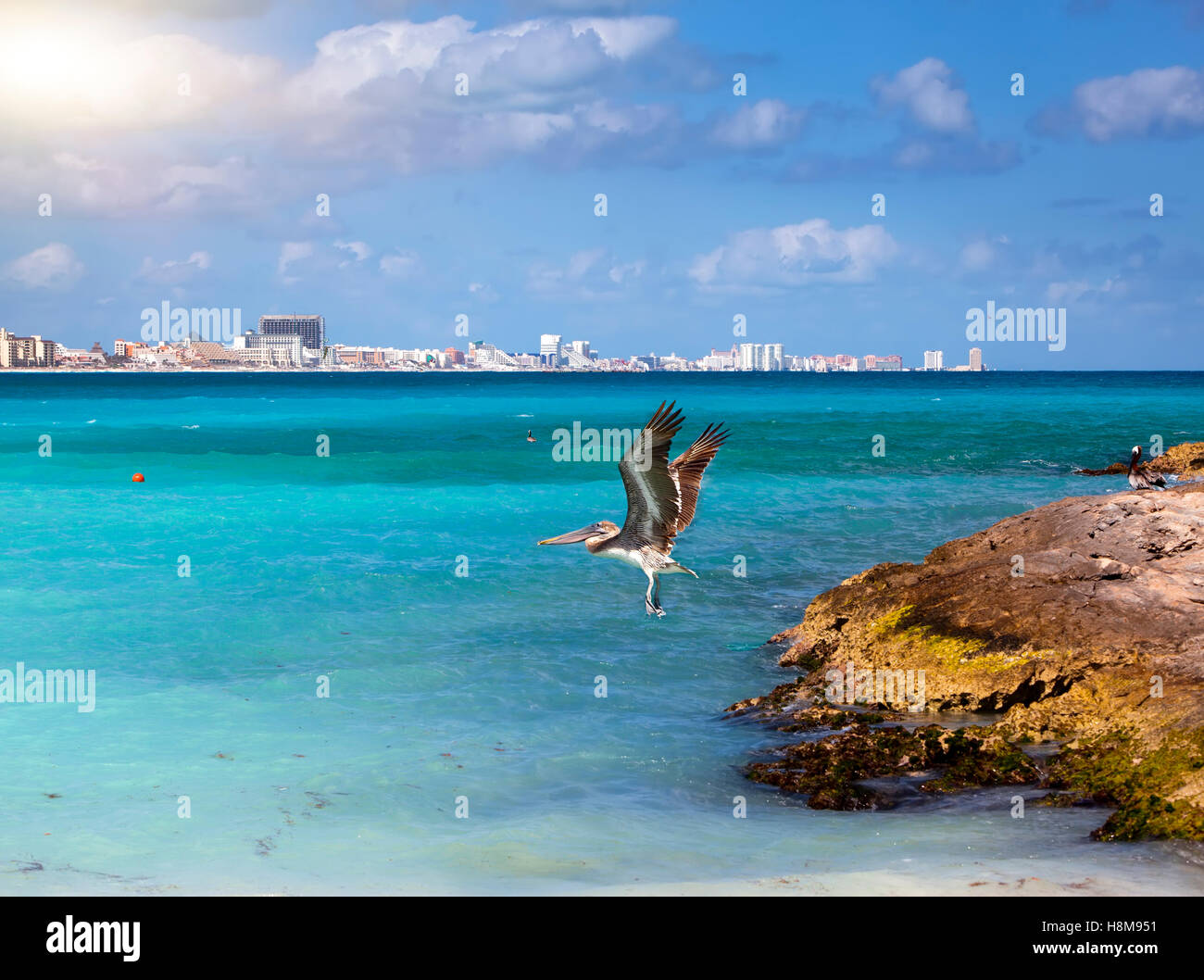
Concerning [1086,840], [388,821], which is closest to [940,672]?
[1086,840]

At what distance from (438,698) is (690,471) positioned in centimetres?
516

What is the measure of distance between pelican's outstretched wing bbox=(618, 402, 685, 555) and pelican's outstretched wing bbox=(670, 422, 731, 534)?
5 cm

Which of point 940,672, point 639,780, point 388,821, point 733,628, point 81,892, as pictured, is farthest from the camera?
point 733,628

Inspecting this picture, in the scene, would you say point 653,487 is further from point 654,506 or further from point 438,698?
point 438,698

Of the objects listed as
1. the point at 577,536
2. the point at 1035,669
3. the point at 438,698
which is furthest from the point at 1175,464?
the point at 577,536

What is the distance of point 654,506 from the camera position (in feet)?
31.9

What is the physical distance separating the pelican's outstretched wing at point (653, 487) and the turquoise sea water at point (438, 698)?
238 centimetres

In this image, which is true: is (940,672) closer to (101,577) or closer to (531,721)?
(531,721)

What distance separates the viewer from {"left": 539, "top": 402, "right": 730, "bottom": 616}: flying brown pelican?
30.7 ft

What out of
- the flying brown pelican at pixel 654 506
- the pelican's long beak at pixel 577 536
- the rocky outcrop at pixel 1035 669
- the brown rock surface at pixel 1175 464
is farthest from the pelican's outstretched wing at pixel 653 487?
the brown rock surface at pixel 1175 464

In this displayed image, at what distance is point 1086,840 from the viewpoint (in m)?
8.27

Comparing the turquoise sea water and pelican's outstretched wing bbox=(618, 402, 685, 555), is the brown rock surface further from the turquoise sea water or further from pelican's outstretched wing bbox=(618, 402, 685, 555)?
pelican's outstretched wing bbox=(618, 402, 685, 555)

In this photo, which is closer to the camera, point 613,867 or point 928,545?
point 613,867

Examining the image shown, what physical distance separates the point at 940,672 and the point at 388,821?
604cm
